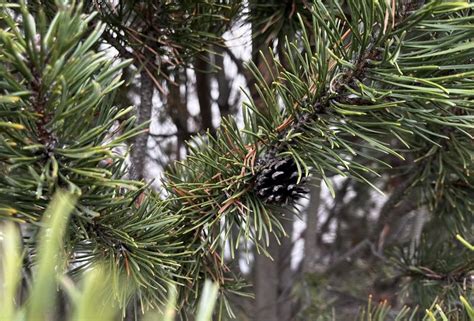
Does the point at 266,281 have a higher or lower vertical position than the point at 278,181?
lower

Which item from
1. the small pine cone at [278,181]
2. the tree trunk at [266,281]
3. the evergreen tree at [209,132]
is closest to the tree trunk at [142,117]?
the evergreen tree at [209,132]

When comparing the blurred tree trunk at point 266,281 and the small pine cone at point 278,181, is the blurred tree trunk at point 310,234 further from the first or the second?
the small pine cone at point 278,181

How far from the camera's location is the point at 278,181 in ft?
1.16

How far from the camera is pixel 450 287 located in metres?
0.48

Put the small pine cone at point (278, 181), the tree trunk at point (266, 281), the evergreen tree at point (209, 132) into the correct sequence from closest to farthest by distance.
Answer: the evergreen tree at point (209, 132)
the small pine cone at point (278, 181)
the tree trunk at point (266, 281)

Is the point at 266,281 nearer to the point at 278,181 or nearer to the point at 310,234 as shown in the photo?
the point at 310,234

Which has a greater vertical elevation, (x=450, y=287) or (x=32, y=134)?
(x=32, y=134)

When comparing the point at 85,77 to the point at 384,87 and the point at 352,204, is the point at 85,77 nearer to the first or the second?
the point at 384,87

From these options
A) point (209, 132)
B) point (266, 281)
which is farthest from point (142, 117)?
point (266, 281)

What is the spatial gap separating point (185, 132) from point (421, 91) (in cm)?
46

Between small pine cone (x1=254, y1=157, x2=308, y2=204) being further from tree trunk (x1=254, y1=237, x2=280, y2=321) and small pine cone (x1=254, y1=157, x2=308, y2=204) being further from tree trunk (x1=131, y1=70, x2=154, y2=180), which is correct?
tree trunk (x1=254, y1=237, x2=280, y2=321)

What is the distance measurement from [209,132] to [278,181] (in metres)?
0.06

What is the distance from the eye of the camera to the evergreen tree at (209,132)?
0.25 m

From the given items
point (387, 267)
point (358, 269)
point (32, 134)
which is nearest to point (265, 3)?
point (32, 134)
